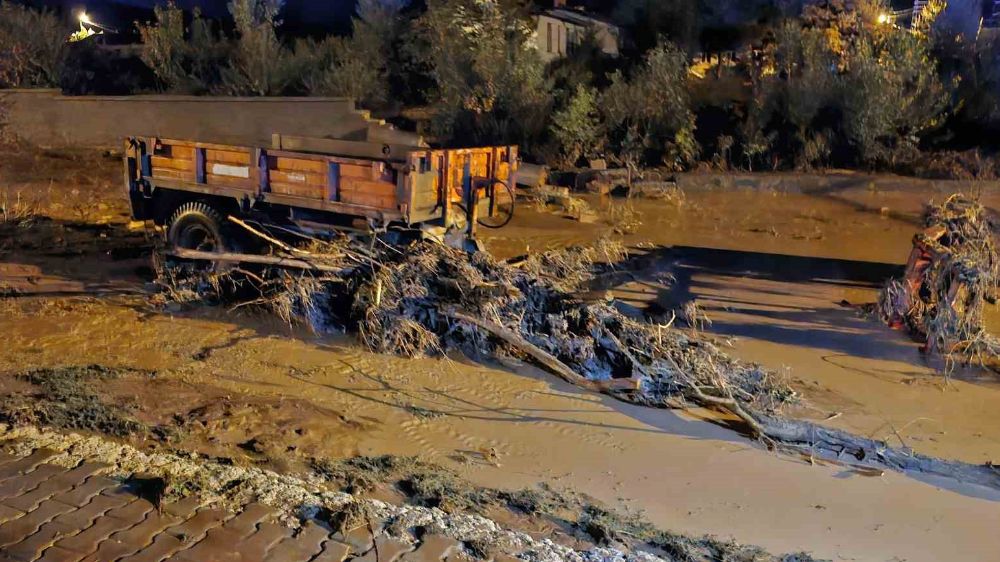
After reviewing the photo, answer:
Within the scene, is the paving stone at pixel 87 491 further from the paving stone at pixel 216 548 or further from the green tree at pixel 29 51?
the green tree at pixel 29 51

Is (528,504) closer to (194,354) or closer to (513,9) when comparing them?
(194,354)

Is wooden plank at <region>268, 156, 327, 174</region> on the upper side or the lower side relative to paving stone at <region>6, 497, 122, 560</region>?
upper

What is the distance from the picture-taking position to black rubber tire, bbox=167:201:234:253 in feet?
33.7

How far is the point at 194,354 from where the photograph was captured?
8.16 meters

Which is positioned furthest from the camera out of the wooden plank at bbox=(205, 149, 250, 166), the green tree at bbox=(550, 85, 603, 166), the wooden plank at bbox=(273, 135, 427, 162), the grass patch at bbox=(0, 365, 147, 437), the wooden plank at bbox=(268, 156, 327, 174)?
the green tree at bbox=(550, 85, 603, 166)

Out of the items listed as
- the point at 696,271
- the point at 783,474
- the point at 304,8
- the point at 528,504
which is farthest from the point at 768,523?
the point at 304,8

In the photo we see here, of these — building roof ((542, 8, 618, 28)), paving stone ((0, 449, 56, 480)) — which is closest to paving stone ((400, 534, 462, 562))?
paving stone ((0, 449, 56, 480))

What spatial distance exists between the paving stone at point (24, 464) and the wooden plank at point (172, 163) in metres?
5.51

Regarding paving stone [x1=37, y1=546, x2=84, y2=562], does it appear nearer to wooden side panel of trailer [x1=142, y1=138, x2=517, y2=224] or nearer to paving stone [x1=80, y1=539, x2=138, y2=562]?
paving stone [x1=80, y1=539, x2=138, y2=562]

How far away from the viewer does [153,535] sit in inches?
182

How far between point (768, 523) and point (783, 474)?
819 mm

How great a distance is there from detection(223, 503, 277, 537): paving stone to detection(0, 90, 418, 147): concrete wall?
13.4 meters

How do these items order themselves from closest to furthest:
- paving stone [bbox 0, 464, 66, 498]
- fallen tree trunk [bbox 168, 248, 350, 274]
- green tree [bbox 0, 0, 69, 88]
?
1. paving stone [bbox 0, 464, 66, 498]
2. fallen tree trunk [bbox 168, 248, 350, 274]
3. green tree [bbox 0, 0, 69, 88]

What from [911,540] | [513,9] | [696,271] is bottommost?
[911,540]
